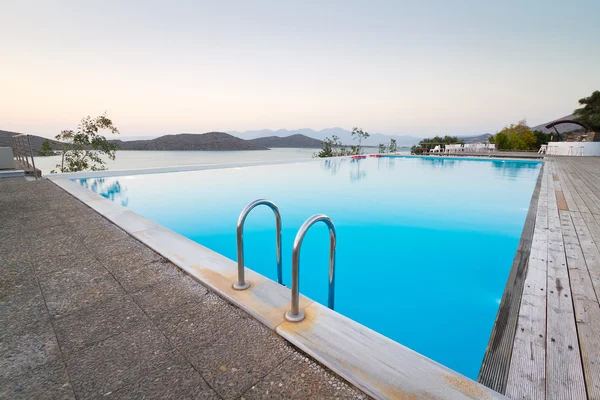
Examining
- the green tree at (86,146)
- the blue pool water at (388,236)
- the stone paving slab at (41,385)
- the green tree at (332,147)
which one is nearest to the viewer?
the stone paving slab at (41,385)

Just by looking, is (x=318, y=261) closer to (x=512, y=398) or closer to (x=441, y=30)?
(x=512, y=398)

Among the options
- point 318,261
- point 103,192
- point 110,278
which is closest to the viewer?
point 110,278

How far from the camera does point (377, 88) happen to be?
69.3ft

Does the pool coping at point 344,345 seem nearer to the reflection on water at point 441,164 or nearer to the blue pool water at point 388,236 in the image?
the blue pool water at point 388,236

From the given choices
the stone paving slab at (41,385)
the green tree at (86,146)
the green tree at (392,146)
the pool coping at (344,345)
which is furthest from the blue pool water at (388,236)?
the green tree at (392,146)

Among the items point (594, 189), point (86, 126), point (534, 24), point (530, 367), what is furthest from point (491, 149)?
point (86, 126)

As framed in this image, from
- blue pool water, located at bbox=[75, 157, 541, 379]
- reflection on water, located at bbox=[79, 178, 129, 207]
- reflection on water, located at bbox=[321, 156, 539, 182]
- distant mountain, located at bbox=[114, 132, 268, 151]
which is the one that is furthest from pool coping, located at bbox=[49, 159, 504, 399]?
distant mountain, located at bbox=[114, 132, 268, 151]

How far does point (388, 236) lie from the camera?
4844 mm

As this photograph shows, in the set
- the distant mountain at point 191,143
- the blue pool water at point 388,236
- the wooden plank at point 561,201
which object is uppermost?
the distant mountain at point 191,143

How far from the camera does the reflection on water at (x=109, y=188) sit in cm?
691

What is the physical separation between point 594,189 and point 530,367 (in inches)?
304

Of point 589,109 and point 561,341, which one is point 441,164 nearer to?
point 561,341

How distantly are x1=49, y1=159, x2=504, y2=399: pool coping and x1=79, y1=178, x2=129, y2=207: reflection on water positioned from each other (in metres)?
5.93

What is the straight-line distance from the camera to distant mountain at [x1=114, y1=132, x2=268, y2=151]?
35.1 m
